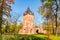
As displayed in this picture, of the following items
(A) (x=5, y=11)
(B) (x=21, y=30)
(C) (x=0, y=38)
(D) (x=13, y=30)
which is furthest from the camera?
(B) (x=21, y=30)

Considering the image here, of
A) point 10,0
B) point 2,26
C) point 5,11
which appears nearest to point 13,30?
point 2,26

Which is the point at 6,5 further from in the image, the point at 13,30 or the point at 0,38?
the point at 0,38

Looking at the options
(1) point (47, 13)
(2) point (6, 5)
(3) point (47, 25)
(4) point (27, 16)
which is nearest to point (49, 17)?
(1) point (47, 13)

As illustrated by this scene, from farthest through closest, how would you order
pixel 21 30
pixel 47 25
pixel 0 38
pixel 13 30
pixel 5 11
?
1. pixel 21 30
2. pixel 47 25
3. pixel 5 11
4. pixel 13 30
5. pixel 0 38

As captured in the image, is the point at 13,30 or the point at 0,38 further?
the point at 13,30

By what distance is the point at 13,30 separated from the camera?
80.0ft

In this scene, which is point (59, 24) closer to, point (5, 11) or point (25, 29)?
point (25, 29)

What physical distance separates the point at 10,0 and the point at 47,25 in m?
17.8

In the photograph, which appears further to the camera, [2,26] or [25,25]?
[25,25]

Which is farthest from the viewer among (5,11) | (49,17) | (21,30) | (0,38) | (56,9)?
(21,30)

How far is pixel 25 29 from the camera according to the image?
49781 mm

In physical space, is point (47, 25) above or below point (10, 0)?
below

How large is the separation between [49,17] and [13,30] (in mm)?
16218

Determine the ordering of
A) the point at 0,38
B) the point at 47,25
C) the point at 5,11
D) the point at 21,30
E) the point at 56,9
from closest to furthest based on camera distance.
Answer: the point at 0,38
the point at 5,11
the point at 56,9
the point at 47,25
the point at 21,30
